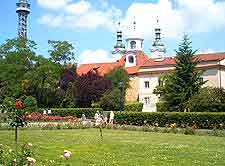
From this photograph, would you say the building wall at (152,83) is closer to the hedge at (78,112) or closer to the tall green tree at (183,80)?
the tall green tree at (183,80)

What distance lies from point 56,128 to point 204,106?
689 inches

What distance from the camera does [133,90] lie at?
80.9 meters

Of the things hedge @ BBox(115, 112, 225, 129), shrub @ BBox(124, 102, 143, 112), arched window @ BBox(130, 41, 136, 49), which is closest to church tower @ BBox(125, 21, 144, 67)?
arched window @ BBox(130, 41, 136, 49)

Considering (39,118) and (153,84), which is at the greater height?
(153,84)

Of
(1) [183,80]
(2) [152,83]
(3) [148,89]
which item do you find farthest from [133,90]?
(1) [183,80]

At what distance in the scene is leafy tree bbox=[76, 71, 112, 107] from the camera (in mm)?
59312

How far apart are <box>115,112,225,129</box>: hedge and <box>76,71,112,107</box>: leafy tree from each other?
2002cm

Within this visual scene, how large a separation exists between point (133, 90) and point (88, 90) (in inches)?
893

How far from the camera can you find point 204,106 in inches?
1694

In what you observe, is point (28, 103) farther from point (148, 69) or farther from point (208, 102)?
point (148, 69)

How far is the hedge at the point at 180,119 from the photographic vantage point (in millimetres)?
32812

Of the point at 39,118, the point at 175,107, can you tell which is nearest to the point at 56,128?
the point at 39,118

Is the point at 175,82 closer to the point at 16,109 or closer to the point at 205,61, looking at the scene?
the point at 205,61

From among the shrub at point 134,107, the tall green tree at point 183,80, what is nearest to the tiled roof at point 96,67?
the shrub at point 134,107
